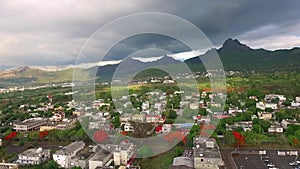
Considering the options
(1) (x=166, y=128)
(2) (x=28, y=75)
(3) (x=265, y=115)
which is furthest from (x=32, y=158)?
(2) (x=28, y=75)

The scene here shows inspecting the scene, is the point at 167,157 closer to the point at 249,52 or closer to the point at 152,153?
the point at 152,153

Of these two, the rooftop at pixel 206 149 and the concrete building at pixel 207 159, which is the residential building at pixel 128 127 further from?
the concrete building at pixel 207 159

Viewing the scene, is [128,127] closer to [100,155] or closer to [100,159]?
[100,155]

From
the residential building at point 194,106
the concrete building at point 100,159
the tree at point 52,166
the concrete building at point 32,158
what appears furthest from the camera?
the residential building at point 194,106

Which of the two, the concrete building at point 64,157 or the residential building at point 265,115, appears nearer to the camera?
the concrete building at point 64,157

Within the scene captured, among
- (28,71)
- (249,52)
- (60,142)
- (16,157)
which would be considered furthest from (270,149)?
(28,71)

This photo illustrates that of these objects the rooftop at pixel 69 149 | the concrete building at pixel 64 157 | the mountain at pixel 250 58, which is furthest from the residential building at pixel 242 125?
the mountain at pixel 250 58

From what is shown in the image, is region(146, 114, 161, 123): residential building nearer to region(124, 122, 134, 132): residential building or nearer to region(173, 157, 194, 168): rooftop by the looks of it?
region(124, 122, 134, 132): residential building
